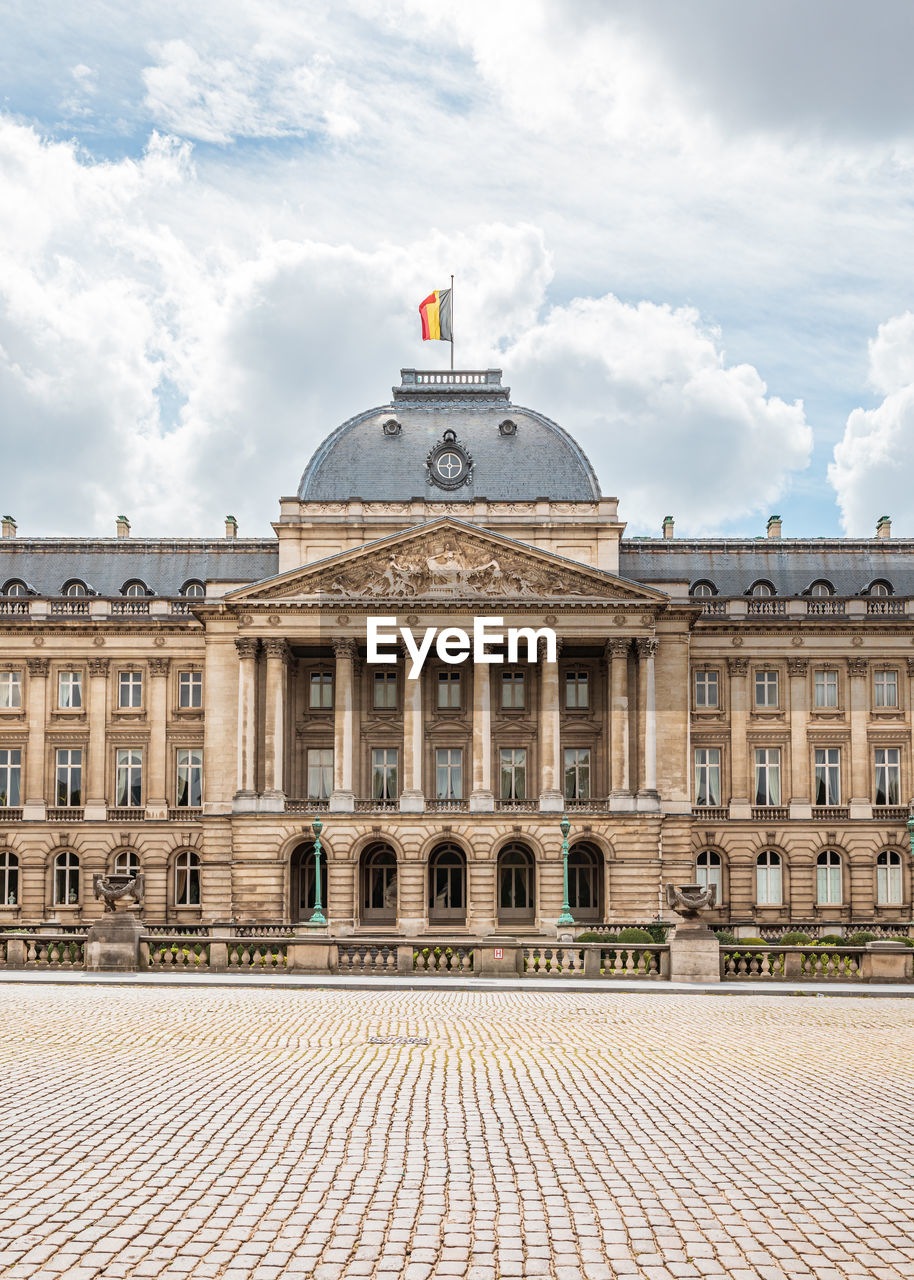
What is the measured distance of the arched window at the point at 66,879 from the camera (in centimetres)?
7194

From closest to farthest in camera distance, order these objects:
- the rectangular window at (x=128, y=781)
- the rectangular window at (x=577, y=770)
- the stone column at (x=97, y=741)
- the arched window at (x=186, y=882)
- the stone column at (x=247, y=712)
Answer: the stone column at (x=247, y=712) → the rectangular window at (x=577, y=770) → the stone column at (x=97, y=741) → the arched window at (x=186, y=882) → the rectangular window at (x=128, y=781)

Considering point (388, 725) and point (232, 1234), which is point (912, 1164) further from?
point (388, 725)

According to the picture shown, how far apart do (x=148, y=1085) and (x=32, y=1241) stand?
24.0 feet

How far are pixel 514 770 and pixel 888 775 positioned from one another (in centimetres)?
1814

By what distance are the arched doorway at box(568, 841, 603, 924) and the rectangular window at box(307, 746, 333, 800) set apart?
39.4 ft

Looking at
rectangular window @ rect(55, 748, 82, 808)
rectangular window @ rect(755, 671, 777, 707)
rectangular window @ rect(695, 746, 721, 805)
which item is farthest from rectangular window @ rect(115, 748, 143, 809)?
rectangular window @ rect(755, 671, 777, 707)

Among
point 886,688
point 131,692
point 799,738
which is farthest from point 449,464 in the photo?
point 886,688

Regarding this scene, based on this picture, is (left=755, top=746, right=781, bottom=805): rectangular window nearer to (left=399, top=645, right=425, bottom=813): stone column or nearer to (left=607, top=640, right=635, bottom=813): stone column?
(left=607, top=640, right=635, bottom=813): stone column

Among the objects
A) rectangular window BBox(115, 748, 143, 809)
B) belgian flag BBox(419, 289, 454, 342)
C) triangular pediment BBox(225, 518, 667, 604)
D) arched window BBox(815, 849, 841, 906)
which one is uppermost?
belgian flag BBox(419, 289, 454, 342)

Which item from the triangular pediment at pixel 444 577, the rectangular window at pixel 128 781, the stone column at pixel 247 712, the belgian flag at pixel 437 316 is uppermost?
the belgian flag at pixel 437 316

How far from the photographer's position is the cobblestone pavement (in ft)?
35.6

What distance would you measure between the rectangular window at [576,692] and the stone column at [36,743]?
83.0 feet

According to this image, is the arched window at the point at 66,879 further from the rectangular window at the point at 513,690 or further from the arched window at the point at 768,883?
the arched window at the point at 768,883


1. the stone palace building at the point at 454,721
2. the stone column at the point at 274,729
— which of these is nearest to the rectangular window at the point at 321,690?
the stone palace building at the point at 454,721
